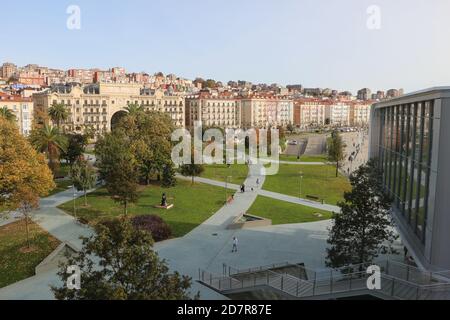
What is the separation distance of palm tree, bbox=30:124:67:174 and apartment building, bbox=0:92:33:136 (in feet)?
120

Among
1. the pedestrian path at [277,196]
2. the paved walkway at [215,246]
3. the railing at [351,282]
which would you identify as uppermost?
the railing at [351,282]

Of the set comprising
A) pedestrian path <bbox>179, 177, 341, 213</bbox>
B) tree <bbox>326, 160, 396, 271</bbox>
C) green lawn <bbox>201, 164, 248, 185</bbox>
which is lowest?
pedestrian path <bbox>179, 177, 341, 213</bbox>

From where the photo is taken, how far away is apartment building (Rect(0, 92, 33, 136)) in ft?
255

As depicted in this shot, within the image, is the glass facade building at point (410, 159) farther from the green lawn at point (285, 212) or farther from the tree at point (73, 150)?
the tree at point (73, 150)

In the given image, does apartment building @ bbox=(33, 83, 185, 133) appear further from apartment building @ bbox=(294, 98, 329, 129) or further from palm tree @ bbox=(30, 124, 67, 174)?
apartment building @ bbox=(294, 98, 329, 129)

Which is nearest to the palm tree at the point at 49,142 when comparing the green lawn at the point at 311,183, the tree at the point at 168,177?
the tree at the point at 168,177

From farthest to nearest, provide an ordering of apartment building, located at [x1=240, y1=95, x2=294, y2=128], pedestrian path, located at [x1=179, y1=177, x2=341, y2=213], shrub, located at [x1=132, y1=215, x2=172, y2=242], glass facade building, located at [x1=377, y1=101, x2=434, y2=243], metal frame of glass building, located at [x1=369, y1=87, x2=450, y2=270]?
apartment building, located at [x1=240, y1=95, x2=294, y2=128] → pedestrian path, located at [x1=179, y1=177, x2=341, y2=213] → shrub, located at [x1=132, y1=215, x2=172, y2=242] → glass facade building, located at [x1=377, y1=101, x2=434, y2=243] → metal frame of glass building, located at [x1=369, y1=87, x2=450, y2=270]

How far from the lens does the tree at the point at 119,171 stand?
99.5ft

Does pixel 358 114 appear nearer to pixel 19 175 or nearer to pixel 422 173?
pixel 19 175

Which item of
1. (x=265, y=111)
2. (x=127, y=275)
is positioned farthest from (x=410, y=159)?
(x=265, y=111)

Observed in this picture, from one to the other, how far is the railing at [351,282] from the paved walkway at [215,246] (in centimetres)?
138

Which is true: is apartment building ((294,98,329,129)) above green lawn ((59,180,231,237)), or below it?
above

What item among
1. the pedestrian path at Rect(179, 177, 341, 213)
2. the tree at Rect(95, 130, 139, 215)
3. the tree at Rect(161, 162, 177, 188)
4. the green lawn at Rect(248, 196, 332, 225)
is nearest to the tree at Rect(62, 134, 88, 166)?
the tree at Rect(95, 130, 139, 215)
